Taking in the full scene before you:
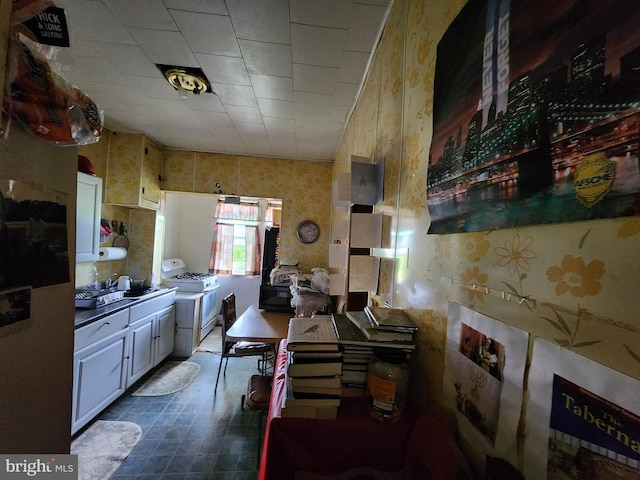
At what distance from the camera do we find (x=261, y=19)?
1384 millimetres

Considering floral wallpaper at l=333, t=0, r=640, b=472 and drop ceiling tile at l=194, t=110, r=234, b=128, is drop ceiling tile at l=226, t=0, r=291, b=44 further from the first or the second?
drop ceiling tile at l=194, t=110, r=234, b=128

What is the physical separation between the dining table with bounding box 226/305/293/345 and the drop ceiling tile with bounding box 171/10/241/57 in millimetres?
2036

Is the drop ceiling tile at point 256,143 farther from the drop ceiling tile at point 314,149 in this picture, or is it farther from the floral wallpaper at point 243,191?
the drop ceiling tile at point 314,149

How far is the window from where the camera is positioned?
4.77 metres

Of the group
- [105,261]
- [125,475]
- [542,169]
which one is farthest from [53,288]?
[105,261]

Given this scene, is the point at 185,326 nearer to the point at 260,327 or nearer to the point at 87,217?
the point at 260,327

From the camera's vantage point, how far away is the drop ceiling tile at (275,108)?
221 centimetres

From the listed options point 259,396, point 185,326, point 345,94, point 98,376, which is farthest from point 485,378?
point 185,326

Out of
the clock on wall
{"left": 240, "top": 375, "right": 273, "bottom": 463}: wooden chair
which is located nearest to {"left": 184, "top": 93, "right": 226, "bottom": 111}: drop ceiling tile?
the clock on wall

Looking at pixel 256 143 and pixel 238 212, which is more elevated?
pixel 256 143

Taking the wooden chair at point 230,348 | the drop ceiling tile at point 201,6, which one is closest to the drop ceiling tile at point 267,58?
the drop ceiling tile at point 201,6

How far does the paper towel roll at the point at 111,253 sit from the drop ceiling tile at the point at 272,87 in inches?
91.1

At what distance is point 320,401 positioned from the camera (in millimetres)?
752

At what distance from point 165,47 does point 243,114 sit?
34.1 inches
